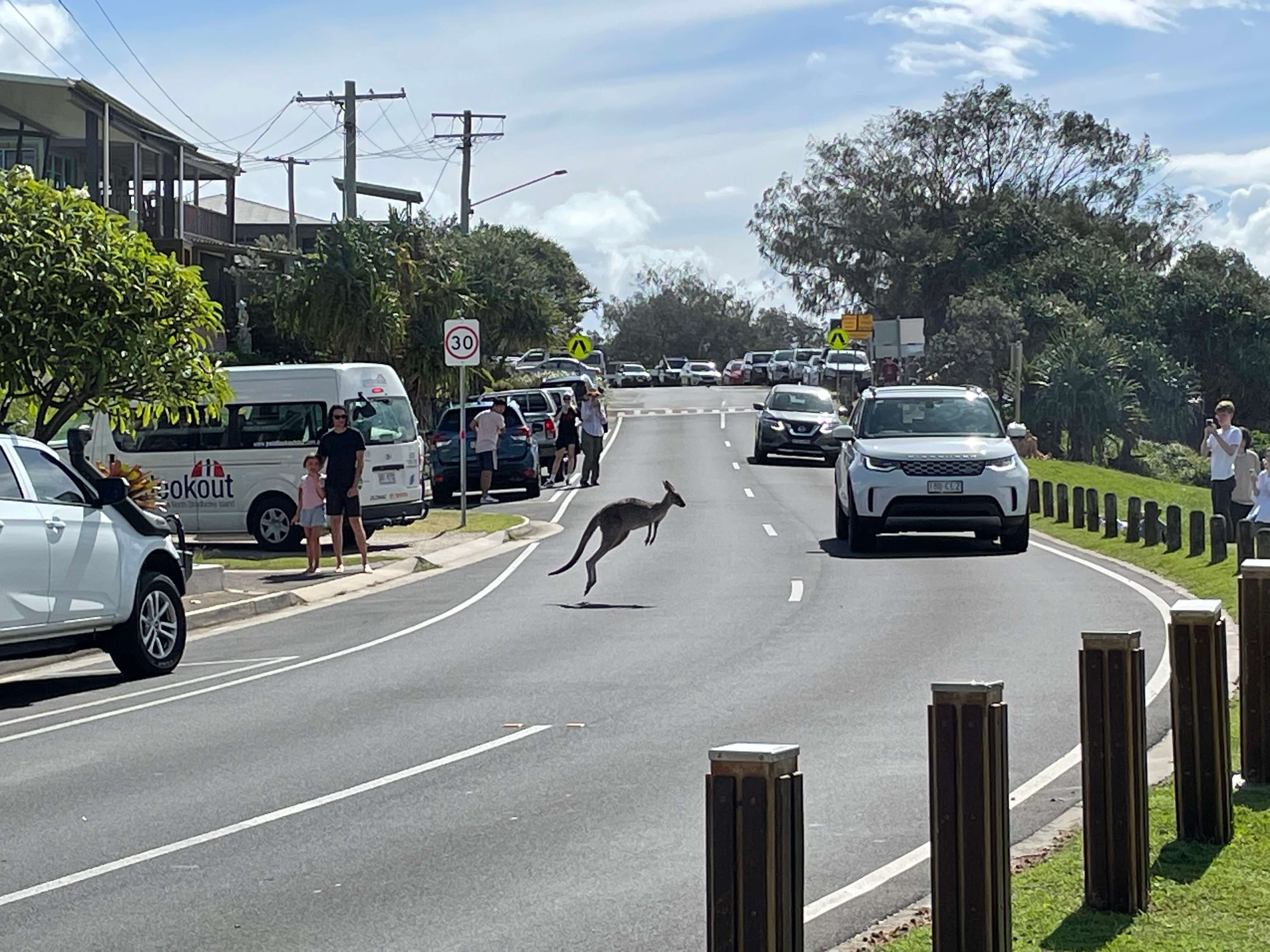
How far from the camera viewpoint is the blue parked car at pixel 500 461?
104 ft

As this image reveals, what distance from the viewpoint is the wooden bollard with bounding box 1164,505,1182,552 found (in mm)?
20495

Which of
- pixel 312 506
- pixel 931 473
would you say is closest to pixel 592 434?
pixel 931 473

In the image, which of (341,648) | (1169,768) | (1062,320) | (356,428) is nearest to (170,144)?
(356,428)

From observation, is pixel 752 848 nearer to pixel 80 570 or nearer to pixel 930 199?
pixel 80 570

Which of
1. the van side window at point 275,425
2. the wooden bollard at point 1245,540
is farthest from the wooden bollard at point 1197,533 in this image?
the van side window at point 275,425

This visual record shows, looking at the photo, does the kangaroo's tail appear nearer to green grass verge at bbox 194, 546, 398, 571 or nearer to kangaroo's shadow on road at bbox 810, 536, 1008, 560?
green grass verge at bbox 194, 546, 398, 571

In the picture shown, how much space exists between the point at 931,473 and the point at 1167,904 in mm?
14938

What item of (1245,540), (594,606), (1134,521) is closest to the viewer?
(1245,540)

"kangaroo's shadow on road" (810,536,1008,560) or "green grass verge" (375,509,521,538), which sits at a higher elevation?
"green grass verge" (375,509,521,538)

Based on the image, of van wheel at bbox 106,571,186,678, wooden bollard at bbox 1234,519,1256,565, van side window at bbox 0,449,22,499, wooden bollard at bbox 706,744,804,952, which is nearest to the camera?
wooden bollard at bbox 706,744,804,952

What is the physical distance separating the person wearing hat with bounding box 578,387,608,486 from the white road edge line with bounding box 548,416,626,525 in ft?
0.85

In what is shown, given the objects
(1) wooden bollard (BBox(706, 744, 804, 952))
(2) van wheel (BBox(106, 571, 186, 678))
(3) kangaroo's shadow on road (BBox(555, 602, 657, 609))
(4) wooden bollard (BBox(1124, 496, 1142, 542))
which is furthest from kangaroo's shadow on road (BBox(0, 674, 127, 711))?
(4) wooden bollard (BBox(1124, 496, 1142, 542))

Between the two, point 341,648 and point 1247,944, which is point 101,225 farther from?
point 1247,944

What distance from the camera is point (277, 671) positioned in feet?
43.3
